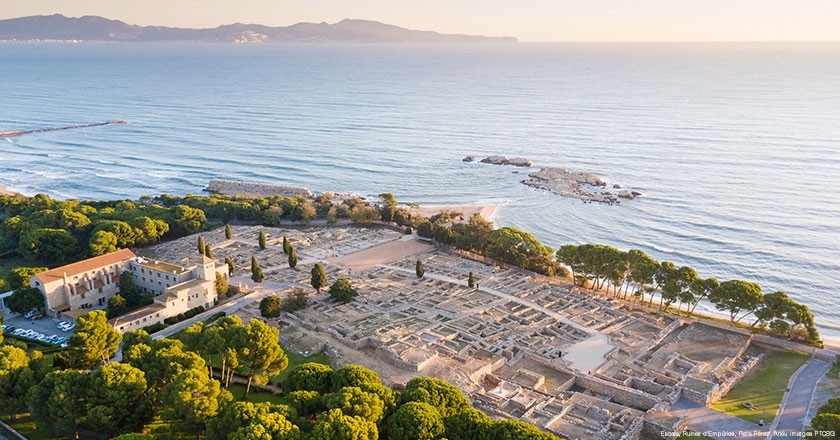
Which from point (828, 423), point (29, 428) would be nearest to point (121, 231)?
point (29, 428)

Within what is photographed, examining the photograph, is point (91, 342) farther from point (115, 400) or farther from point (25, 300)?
point (25, 300)

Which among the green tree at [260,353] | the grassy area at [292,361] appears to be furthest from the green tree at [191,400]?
the grassy area at [292,361]

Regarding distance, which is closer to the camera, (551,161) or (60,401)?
(60,401)

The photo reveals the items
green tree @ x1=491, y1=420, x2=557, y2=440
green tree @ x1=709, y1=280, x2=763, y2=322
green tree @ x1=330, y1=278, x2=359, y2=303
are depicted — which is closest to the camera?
green tree @ x1=491, y1=420, x2=557, y2=440

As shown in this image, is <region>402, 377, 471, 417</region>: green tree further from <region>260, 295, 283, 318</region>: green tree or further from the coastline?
the coastline

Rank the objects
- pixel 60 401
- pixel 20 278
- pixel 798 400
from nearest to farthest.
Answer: pixel 60 401 → pixel 798 400 → pixel 20 278

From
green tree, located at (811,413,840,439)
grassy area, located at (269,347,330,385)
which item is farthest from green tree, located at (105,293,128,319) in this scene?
green tree, located at (811,413,840,439)

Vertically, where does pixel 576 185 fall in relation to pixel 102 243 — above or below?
above

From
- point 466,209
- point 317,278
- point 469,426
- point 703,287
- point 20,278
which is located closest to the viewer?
point 469,426
